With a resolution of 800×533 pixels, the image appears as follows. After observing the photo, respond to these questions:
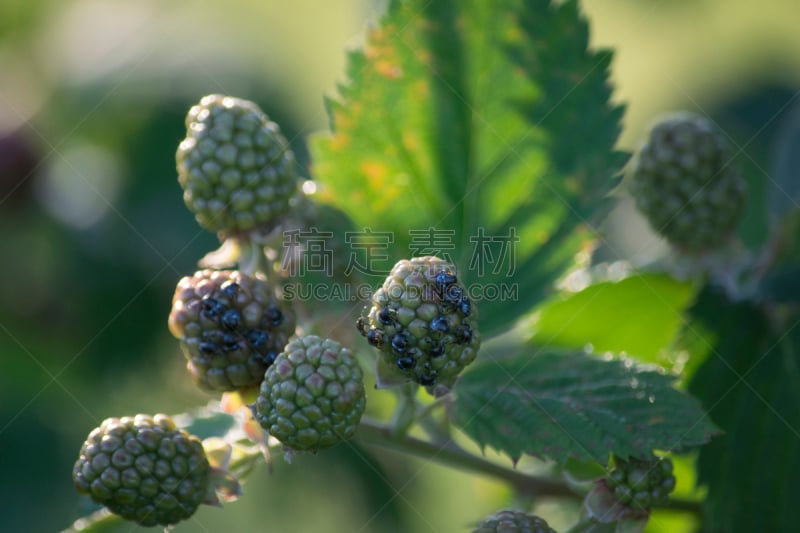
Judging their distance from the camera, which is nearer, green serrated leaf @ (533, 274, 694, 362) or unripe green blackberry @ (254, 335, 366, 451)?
unripe green blackberry @ (254, 335, 366, 451)

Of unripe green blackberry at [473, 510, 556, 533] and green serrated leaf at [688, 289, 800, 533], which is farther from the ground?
green serrated leaf at [688, 289, 800, 533]

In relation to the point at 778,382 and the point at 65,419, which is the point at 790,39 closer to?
the point at 778,382

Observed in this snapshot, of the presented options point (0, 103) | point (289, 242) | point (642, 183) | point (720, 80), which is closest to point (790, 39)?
point (720, 80)

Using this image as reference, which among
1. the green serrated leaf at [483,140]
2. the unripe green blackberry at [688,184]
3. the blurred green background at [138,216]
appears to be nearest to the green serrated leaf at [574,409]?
the green serrated leaf at [483,140]

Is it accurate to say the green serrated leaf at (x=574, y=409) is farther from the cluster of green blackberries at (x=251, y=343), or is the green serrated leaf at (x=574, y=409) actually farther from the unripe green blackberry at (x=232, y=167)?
the unripe green blackberry at (x=232, y=167)

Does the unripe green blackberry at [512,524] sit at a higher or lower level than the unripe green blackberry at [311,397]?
higher

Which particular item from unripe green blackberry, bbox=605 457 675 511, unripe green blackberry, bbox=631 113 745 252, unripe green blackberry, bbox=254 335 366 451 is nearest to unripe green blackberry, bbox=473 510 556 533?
unripe green blackberry, bbox=605 457 675 511

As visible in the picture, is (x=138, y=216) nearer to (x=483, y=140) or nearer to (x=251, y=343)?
(x=483, y=140)

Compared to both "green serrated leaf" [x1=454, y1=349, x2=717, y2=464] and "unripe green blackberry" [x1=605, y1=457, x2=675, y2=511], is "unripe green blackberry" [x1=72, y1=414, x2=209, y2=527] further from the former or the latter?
"unripe green blackberry" [x1=605, y1=457, x2=675, y2=511]
